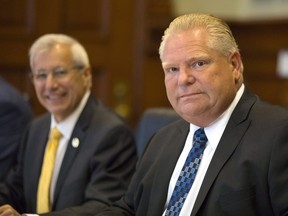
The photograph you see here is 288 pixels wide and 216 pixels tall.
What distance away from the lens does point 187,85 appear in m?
2.18

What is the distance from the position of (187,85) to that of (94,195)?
0.85 meters

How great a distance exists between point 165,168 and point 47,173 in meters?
0.85

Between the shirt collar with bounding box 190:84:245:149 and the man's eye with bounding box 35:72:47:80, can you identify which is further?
the man's eye with bounding box 35:72:47:80

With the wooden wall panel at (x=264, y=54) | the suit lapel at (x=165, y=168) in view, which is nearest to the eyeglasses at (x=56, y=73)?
the suit lapel at (x=165, y=168)

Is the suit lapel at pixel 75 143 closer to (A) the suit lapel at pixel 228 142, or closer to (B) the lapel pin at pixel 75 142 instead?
(B) the lapel pin at pixel 75 142

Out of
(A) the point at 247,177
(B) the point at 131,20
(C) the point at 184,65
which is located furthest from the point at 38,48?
(B) the point at 131,20

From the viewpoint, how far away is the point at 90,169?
9.55 feet

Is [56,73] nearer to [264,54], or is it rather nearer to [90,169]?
[90,169]

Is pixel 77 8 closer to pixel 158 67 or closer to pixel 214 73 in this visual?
pixel 158 67

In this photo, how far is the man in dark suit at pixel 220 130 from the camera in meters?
2.05

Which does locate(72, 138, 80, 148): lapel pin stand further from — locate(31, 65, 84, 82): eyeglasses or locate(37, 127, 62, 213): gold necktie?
locate(31, 65, 84, 82): eyeglasses

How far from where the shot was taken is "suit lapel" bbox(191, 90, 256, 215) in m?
2.14

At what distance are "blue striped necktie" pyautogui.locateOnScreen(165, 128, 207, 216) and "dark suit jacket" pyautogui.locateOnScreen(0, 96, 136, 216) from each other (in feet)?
1.87

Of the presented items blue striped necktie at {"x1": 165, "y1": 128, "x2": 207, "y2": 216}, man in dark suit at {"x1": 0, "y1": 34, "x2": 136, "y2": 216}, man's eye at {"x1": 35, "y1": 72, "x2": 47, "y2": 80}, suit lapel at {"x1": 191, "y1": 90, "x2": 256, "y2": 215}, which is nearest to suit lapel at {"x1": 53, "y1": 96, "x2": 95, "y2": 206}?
man in dark suit at {"x1": 0, "y1": 34, "x2": 136, "y2": 216}
